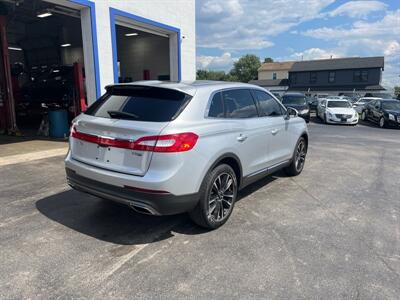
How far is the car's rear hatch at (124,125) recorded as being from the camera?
10.9 ft

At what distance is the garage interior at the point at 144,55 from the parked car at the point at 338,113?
9.12 meters

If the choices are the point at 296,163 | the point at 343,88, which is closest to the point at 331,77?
the point at 343,88

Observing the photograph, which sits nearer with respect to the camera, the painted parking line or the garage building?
the painted parking line

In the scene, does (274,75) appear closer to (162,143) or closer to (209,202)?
(209,202)

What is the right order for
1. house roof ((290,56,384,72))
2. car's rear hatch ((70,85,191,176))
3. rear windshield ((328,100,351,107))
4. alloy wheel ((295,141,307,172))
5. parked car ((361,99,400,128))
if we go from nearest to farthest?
car's rear hatch ((70,85,191,176)) → alloy wheel ((295,141,307,172)) → parked car ((361,99,400,128)) → rear windshield ((328,100,351,107)) → house roof ((290,56,384,72))

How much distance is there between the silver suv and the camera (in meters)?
3.28

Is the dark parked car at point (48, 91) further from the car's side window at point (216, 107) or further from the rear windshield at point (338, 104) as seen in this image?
the rear windshield at point (338, 104)

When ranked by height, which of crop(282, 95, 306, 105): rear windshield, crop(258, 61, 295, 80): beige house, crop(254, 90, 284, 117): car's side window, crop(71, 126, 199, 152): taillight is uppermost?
crop(258, 61, 295, 80): beige house

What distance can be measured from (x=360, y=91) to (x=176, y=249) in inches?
Result: 2043

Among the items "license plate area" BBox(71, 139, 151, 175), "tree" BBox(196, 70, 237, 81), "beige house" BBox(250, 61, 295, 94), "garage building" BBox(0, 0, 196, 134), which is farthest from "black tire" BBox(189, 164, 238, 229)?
"tree" BBox(196, 70, 237, 81)

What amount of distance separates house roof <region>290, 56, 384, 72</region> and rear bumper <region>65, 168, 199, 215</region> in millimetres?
53661

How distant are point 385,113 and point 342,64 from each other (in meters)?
39.3

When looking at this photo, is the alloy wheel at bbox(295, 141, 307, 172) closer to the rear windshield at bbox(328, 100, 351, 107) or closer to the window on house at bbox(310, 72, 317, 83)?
the rear windshield at bbox(328, 100, 351, 107)

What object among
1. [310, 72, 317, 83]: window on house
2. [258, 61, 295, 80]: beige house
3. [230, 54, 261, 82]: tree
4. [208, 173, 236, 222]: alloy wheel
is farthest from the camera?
→ [230, 54, 261, 82]: tree
